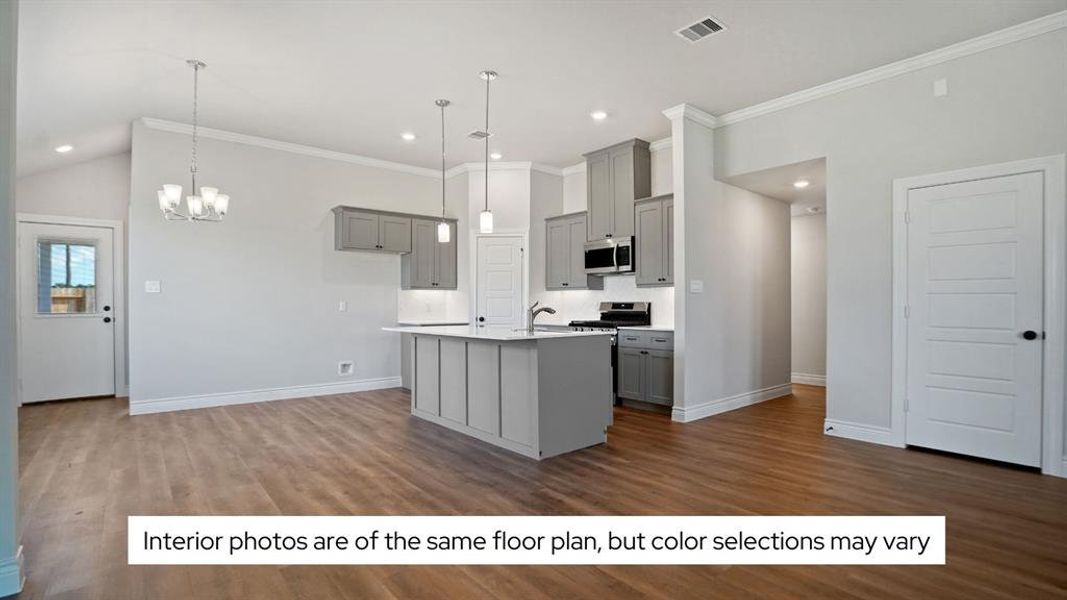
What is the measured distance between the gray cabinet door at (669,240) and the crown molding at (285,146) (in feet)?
11.6

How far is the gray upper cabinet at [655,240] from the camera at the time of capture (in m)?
5.59

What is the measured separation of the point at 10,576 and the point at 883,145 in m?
5.83

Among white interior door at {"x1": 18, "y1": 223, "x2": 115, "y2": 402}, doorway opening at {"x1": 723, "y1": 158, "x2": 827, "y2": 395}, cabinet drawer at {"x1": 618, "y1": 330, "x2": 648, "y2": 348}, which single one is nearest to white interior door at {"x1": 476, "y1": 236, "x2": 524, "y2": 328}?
cabinet drawer at {"x1": 618, "y1": 330, "x2": 648, "y2": 348}

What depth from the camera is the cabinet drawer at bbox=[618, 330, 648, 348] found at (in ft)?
18.2

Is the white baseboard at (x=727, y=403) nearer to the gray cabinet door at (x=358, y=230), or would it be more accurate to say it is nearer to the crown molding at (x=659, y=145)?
the crown molding at (x=659, y=145)

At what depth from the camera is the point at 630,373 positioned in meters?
5.70

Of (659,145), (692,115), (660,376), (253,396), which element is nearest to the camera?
(692,115)

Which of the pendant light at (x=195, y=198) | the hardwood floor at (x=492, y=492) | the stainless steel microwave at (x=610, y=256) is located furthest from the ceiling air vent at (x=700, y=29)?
the pendant light at (x=195, y=198)

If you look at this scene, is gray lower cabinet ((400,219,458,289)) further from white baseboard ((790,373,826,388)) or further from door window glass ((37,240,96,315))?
white baseboard ((790,373,826,388))

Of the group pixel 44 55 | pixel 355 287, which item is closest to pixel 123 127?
pixel 44 55

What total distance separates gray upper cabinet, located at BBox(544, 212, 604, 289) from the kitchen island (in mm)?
2685

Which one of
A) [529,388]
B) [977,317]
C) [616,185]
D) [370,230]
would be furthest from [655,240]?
[370,230]

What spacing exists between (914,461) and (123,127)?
789cm

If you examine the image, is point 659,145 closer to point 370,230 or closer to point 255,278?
point 370,230
